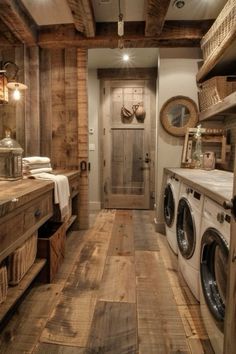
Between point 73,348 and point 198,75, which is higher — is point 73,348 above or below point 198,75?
below

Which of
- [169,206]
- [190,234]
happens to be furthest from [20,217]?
[169,206]

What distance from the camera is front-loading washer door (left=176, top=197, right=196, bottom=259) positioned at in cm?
194

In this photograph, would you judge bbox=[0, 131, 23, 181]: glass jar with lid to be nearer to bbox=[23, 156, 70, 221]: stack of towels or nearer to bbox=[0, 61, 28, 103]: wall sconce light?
bbox=[23, 156, 70, 221]: stack of towels

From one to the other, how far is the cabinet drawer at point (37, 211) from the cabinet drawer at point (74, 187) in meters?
0.85

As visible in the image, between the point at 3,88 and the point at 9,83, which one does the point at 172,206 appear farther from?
the point at 3,88

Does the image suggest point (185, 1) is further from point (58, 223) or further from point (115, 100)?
point (58, 223)

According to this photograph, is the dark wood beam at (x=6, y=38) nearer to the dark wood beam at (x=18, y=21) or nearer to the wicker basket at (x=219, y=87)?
the dark wood beam at (x=18, y=21)

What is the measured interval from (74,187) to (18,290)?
1.68 meters

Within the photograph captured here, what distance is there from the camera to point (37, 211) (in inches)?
69.6

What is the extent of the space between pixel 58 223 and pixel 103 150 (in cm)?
239

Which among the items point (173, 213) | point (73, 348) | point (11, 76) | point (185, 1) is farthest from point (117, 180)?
point (73, 348)

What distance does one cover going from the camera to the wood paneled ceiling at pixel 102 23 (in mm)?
2611

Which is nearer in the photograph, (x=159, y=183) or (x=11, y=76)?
(x=11, y=76)

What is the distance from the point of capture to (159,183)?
3443 millimetres
